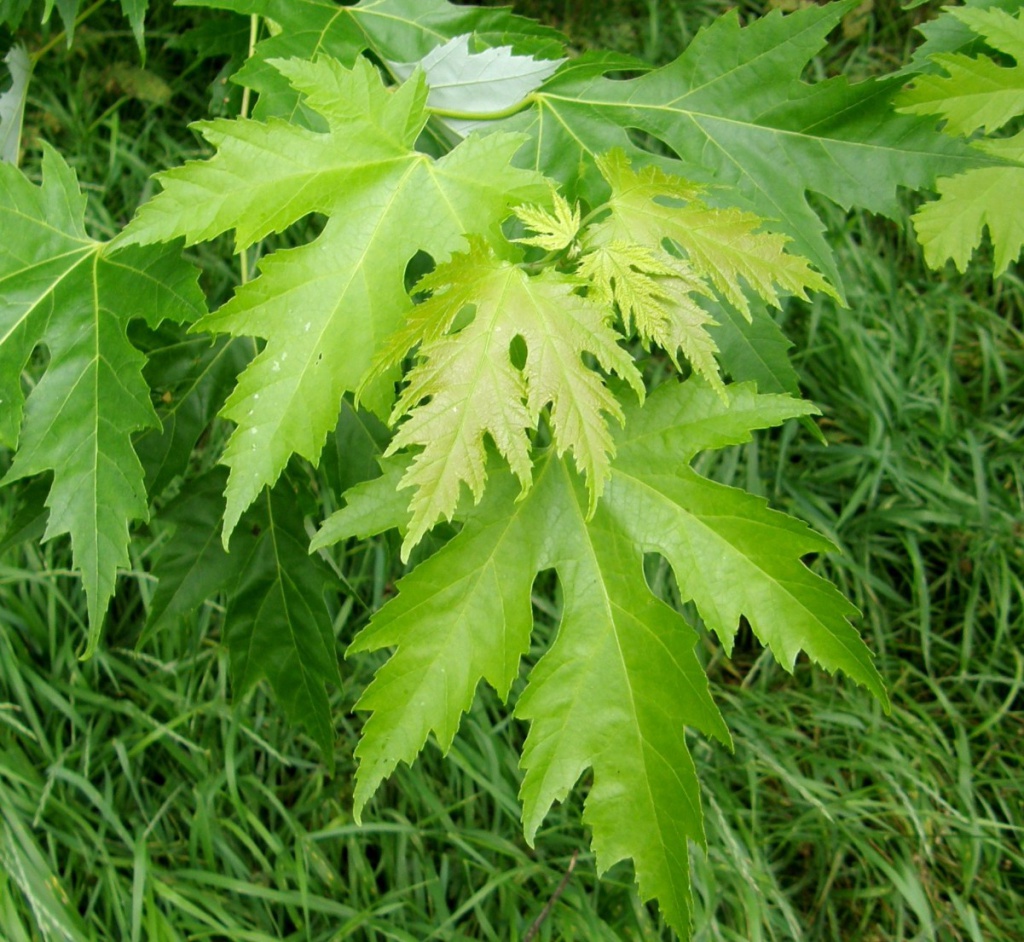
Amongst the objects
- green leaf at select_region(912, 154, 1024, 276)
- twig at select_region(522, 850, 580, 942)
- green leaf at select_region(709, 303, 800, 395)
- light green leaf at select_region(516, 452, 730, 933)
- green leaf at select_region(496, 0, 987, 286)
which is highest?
green leaf at select_region(496, 0, 987, 286)

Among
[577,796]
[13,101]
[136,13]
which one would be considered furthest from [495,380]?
[577,796]

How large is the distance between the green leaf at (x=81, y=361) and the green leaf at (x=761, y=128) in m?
0.49

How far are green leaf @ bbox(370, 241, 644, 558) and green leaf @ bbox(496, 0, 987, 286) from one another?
29cm

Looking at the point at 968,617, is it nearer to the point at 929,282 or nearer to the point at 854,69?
the point at 929,282

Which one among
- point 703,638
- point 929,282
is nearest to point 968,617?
point 703,638

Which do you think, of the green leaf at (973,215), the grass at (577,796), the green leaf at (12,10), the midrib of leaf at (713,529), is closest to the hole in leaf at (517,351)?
the midrib of leaf at (713,529)

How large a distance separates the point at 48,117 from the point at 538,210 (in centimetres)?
191

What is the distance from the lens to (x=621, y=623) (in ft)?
3.32

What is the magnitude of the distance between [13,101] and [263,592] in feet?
2.97

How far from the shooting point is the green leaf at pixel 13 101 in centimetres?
148

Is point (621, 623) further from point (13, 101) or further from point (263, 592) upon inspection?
point (13, 101)

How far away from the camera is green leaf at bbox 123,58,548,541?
88 cm

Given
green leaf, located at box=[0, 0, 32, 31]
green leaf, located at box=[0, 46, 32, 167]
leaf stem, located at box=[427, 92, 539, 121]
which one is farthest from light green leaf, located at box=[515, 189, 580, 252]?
green leaf, located at box=[0, 46, 32, 167]

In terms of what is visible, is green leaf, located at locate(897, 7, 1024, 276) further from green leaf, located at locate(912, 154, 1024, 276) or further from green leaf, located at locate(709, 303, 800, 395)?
green leaf, located at locate(709, 303, 800, 395)
